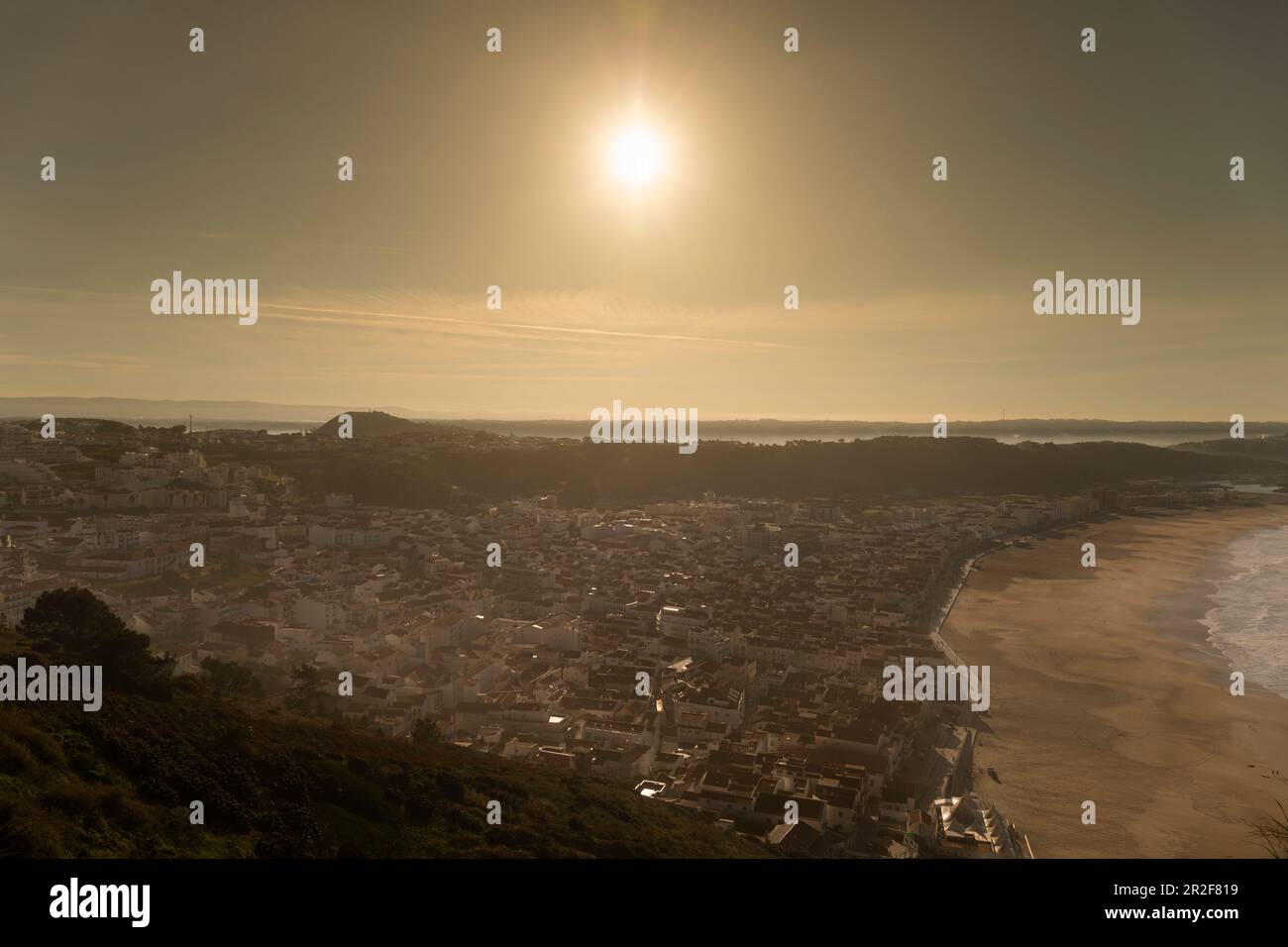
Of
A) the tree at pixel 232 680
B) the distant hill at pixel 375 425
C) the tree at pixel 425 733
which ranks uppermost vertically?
the distant hill at pixel 375 425

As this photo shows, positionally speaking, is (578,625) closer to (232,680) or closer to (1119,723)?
(232,680)

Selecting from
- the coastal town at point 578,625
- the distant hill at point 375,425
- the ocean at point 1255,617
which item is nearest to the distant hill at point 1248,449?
the ocean at point 1255,617

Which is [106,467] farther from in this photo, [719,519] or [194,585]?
[719,519]

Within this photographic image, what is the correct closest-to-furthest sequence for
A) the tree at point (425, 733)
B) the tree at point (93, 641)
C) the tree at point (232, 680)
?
1. the tree at point (93, 641)
2. the tree at point (425, 733)
3. the tree at point (232, 680)

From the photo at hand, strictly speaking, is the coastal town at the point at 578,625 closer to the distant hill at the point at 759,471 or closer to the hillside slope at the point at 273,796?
the hillside slope at the point at 273,796

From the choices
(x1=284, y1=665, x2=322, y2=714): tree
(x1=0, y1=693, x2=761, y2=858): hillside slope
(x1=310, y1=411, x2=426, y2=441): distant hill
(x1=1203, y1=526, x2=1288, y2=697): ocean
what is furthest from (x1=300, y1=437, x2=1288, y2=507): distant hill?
(x1=0, y1=693, x2=761, y2=858): hillside slope
